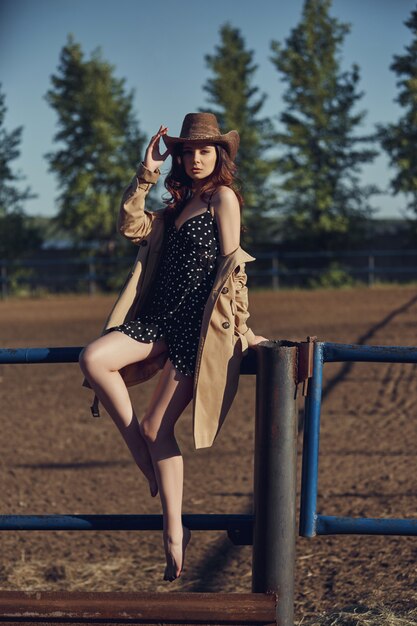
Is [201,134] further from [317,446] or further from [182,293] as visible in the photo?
[317,446]

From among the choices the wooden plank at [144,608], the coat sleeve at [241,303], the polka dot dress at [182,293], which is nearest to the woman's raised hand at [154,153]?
the polka dot dress at [182,293]

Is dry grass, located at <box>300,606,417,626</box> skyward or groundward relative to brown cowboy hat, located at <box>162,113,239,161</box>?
groundward

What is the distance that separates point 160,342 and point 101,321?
55.9ft

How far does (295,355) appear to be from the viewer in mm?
2625

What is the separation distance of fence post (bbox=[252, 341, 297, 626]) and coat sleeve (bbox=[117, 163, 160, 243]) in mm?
602

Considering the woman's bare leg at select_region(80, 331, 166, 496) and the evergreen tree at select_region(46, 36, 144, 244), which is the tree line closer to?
the evergreen tree at select_region(46, 36, 144, 244)

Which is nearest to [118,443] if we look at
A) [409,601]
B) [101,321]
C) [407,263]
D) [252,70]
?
[409,601]

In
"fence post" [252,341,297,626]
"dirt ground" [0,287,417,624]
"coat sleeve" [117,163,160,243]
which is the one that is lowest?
"dirt ground" [0,287,417,624]

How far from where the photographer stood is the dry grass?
3002 millimetres

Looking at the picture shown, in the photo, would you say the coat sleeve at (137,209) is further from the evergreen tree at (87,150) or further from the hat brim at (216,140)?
the evergreen tree at (87,150)

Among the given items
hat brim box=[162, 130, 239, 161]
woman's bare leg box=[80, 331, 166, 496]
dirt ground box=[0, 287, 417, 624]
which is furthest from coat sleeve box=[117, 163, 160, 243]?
dirt ground box=[0, 287, 417, 624]

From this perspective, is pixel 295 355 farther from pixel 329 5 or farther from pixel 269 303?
pixel 329 5

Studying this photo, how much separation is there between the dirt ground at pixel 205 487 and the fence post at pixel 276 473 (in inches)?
31.0

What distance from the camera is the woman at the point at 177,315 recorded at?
9.00ft
